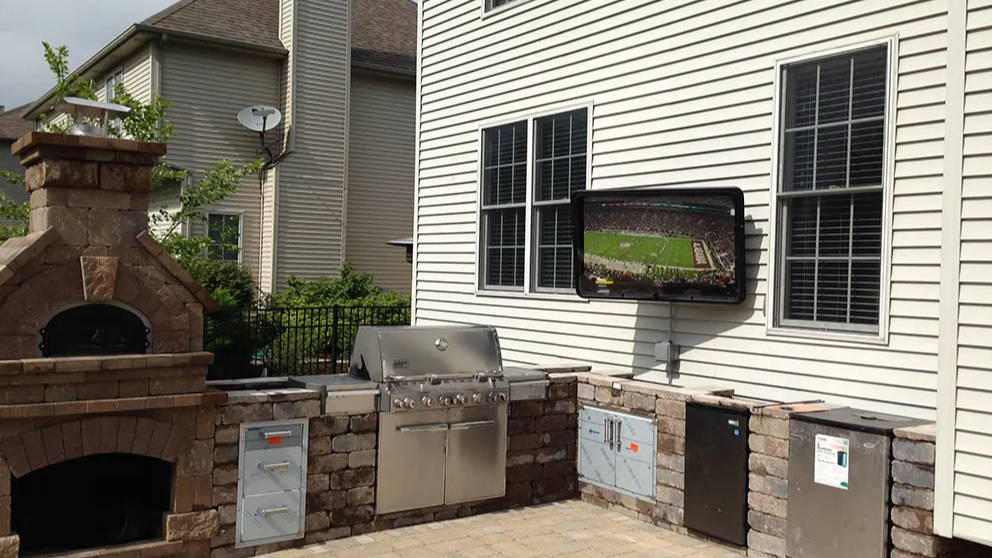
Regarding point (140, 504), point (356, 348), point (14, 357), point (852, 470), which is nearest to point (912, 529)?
point (852, 470)

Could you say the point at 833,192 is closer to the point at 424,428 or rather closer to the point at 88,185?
the point at 424,428

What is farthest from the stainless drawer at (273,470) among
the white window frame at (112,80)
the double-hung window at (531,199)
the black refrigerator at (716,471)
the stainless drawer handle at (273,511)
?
the white window frame at (112,80)

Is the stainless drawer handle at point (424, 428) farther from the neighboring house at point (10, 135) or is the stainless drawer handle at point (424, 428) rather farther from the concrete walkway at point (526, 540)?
the neighboring house at point (10, 135)

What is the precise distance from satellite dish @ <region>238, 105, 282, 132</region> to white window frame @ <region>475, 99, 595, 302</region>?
29.0 ft

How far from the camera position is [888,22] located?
6090mm

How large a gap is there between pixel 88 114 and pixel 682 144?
4752 millimetres

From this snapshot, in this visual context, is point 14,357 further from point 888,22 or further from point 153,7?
point 153,7

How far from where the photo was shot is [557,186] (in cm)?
912

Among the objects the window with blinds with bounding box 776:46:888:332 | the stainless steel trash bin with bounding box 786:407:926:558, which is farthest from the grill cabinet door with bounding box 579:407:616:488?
the stainless steel trash bin with bounding box 786:407:926:558

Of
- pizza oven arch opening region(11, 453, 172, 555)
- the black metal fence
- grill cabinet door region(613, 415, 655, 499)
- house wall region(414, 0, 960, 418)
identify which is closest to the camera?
pizza oven arch opening region(11, 453, 172, 555)

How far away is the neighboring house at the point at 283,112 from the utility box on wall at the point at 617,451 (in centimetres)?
1176

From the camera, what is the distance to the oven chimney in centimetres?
552

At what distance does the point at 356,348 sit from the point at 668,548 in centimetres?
293

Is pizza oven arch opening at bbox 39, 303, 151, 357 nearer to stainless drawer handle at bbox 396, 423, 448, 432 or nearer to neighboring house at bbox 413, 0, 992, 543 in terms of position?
stainless drawer handle at bbox 396, 423, 448, 432
